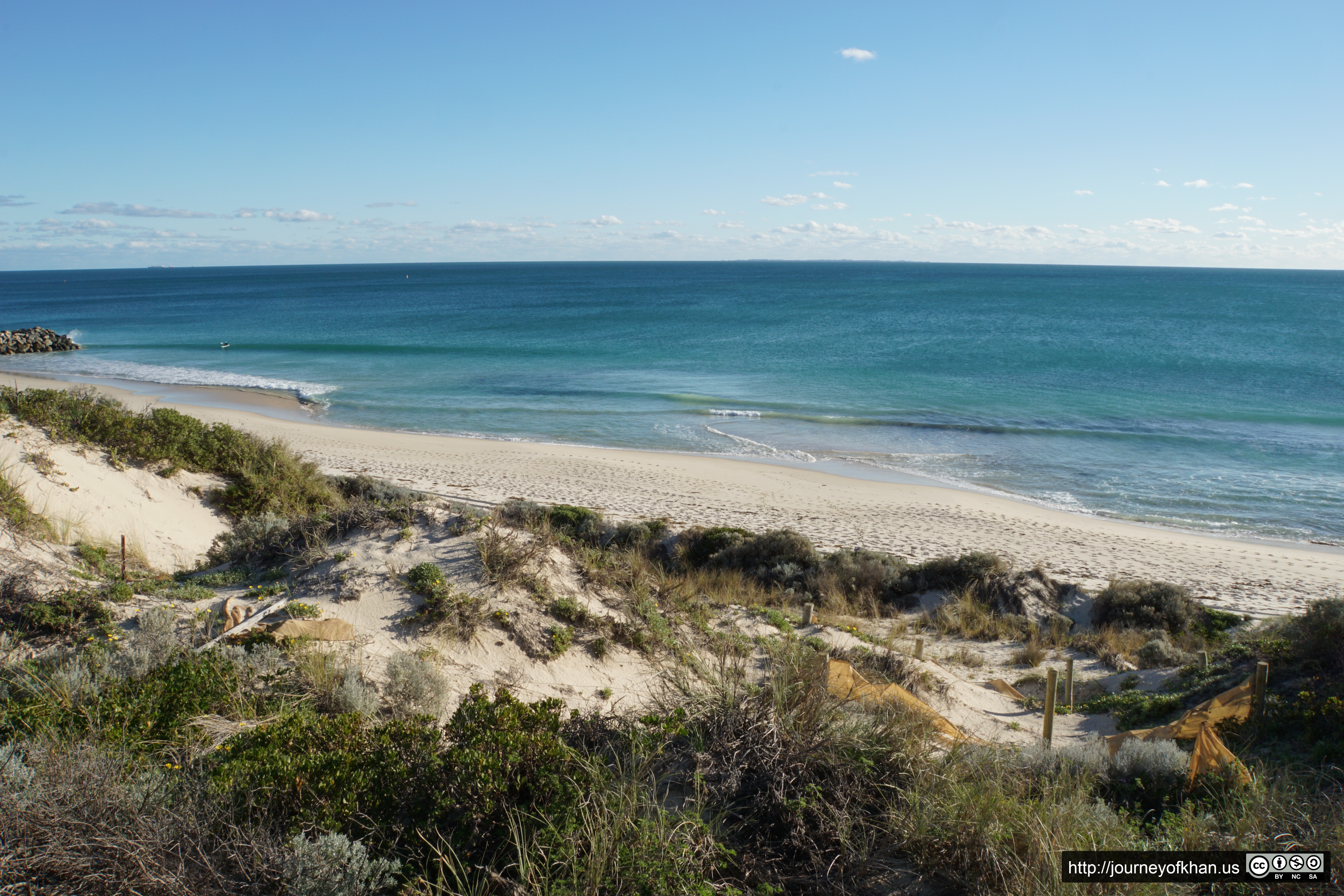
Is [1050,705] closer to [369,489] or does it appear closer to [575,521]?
[575,521]

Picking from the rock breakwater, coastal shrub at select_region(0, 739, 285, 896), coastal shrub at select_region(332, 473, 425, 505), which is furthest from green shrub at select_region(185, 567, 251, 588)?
the rock breakwater

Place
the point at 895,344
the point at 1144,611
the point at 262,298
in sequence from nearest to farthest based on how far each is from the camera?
the point at 1144,611
the point at 895,344
the point at 262,298

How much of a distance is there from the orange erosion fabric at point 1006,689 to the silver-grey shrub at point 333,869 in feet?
25.3

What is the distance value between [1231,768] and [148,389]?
39194 millimetres

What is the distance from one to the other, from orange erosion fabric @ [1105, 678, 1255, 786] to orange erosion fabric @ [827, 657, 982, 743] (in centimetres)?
125

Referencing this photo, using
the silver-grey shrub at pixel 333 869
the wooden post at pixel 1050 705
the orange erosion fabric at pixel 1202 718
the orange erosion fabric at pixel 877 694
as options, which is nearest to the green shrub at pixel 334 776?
the silver-grey shrub at pixel 333 869

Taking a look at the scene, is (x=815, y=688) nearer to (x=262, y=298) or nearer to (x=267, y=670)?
(x=267, y=670)

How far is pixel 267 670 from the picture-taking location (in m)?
5.53

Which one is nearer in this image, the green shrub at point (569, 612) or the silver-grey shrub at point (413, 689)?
the silver-grey shrub at point (413, 689)

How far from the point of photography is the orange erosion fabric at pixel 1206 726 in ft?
18.0

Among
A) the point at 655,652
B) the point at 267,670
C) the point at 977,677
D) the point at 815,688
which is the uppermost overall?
the point at 815,688

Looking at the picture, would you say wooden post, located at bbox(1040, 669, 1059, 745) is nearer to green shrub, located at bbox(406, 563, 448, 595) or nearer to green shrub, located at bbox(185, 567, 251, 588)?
green shrub, located at bbox(406, 563, 448, 595)

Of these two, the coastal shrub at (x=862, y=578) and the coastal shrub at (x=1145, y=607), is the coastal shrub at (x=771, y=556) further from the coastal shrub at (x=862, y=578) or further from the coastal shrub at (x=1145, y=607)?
the coastal shrub at (x=1145, y=607)

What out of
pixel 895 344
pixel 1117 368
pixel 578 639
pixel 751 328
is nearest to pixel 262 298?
pixel 751 328
